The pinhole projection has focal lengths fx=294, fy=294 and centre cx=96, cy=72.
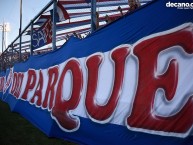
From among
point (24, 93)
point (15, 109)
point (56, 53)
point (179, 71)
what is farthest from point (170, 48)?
point (15, 109)

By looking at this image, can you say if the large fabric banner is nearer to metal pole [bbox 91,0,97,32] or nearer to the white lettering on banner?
the white lettering on banner

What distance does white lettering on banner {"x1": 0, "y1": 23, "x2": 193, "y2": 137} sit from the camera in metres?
3.45

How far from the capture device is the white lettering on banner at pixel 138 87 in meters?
3.45

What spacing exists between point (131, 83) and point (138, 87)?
0.59 ft

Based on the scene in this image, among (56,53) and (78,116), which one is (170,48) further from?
(56,53)

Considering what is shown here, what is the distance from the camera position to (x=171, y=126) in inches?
136

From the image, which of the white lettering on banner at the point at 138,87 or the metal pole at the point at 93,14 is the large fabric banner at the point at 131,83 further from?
the metal pole at the point at 93,14

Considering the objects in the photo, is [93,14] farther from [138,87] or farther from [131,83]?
[138,87]

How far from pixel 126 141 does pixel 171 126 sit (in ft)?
2.65

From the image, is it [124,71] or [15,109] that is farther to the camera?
[15,109]

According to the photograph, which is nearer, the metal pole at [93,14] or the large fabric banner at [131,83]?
the large fabric banner at [131,83]

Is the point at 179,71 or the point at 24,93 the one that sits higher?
the point at 179,71

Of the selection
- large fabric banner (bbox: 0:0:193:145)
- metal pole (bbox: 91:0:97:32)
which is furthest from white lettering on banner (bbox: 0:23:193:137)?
metal pole (bbox: 91:0:97:32)

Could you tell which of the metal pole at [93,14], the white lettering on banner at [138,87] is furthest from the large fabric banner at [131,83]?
the metal pole at [93,14]
